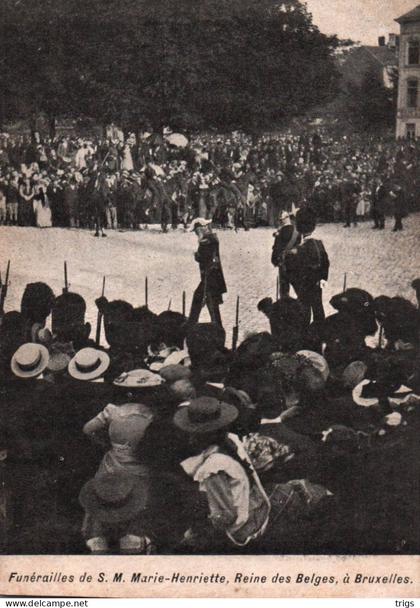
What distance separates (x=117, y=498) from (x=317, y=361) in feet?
6.01

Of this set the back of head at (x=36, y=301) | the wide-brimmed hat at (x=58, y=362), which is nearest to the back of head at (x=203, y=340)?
the wide-brimmed hat at (x=58, y=362)

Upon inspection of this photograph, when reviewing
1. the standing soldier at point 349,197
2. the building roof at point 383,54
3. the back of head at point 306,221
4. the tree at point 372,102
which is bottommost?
the back of head at point 306,221

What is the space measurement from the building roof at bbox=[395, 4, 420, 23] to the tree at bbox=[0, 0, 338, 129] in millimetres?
555

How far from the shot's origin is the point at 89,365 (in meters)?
6.91

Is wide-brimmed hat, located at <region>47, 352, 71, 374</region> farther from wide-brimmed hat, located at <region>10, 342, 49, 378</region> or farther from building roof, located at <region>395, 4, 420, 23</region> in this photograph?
building roof, located at <region>395, 4, 420, 23</region>

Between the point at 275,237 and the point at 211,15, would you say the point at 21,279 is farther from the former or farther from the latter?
the point at 211,15

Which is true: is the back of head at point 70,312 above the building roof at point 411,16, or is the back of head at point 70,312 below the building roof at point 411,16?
below

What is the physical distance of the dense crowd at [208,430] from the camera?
6.67m

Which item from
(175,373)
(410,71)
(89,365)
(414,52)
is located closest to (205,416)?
(175,373)

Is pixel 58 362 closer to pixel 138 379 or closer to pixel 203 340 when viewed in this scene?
pixel 138 379

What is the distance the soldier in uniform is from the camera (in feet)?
22.9

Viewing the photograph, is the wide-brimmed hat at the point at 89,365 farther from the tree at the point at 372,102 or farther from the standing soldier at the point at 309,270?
the tree at the point at 372,102

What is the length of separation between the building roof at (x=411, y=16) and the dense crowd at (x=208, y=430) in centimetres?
214

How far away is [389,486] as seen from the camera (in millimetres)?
6711
